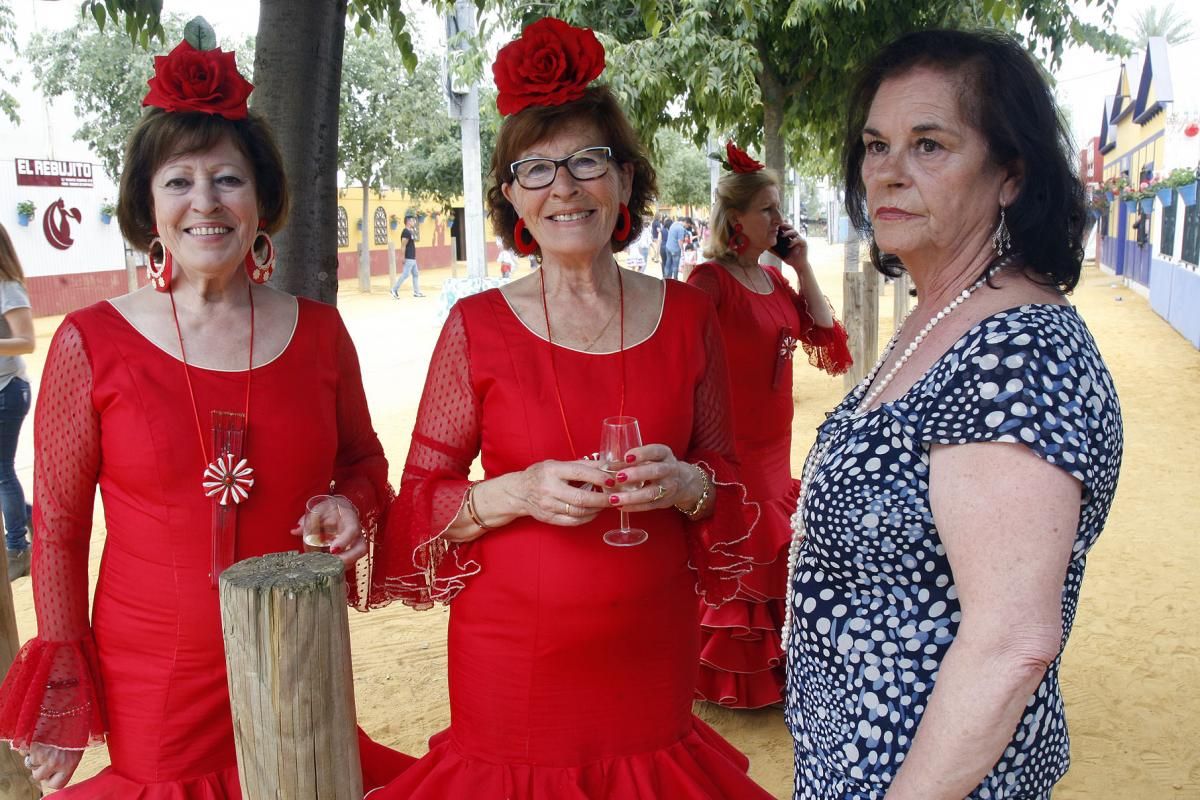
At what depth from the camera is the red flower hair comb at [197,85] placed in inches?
93.4

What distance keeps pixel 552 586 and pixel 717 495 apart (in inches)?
19.7

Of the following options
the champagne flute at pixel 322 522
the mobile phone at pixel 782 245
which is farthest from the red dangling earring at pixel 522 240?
the mobile phone at pixel 782 245

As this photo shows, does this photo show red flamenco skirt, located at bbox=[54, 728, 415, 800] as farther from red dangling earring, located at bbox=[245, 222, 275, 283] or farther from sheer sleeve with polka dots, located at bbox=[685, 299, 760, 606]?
red dangling earring, located at bbox=[245, 222, 275, 283]

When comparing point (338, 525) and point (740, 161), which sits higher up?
point (740, 161)

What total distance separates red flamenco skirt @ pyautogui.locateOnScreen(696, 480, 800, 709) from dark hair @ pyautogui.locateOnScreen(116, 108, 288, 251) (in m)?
2.70

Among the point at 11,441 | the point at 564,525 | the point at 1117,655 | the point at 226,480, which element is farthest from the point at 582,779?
the point at 11,441

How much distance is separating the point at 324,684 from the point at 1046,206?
1.56 meters

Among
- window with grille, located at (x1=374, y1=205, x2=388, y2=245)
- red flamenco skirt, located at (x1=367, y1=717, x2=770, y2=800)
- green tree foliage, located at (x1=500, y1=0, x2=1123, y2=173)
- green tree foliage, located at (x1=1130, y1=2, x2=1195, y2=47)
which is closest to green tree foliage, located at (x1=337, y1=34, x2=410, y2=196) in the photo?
window with grille, located at (x1=374, y1=205, x2=388, y2=245)

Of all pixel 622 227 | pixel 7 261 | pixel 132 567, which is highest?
pixel 622 227

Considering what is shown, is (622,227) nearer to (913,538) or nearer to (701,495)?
(701,495)

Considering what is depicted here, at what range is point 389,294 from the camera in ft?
94.3

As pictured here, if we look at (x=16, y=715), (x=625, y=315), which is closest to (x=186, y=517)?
(x=16, y=715)

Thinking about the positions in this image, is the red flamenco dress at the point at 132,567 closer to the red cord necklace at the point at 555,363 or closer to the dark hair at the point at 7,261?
the red cord necklace at the point at 555,363

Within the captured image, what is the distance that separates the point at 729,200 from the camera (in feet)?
16.5
